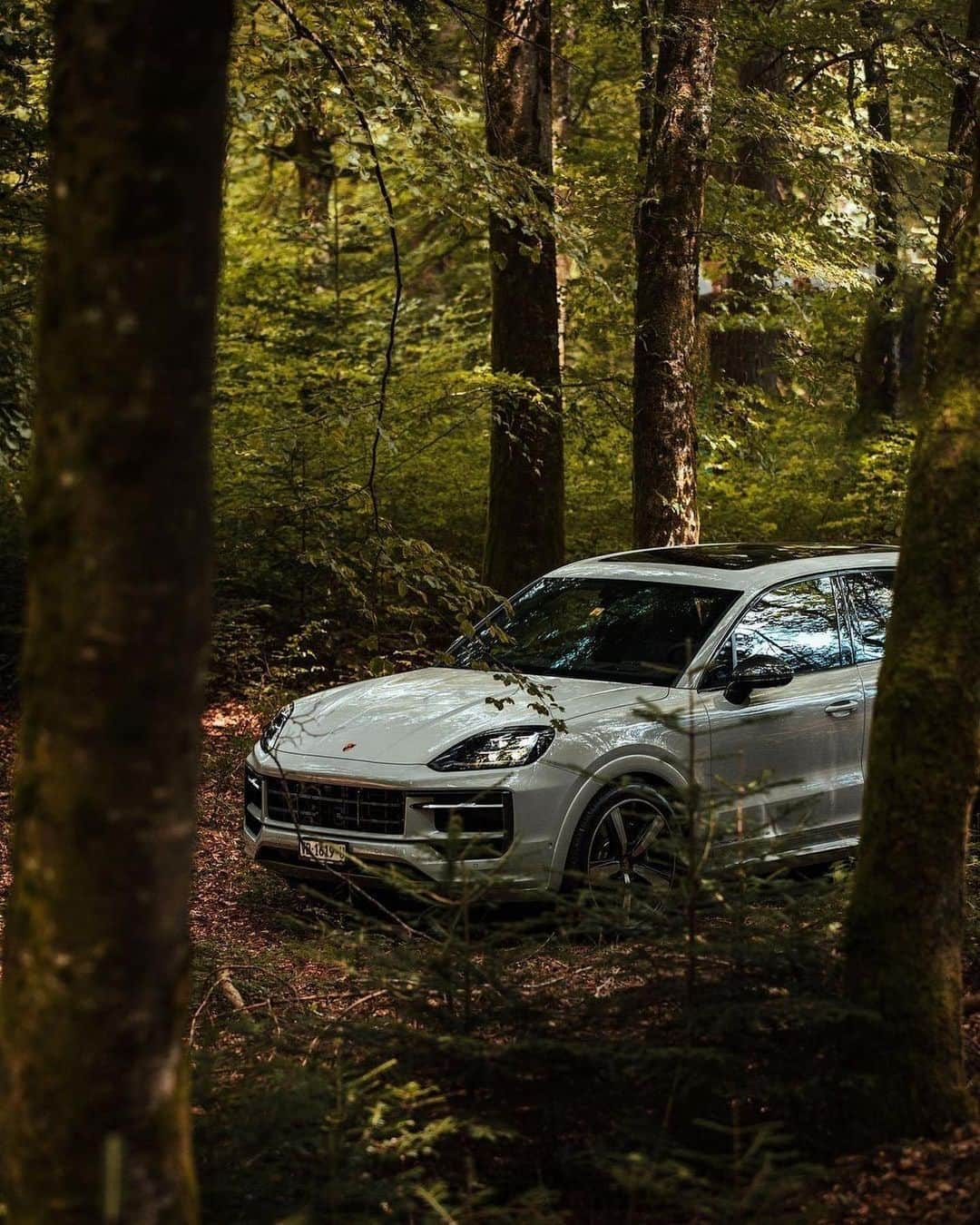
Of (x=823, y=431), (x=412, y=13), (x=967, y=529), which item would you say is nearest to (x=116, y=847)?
(x=967, y=529)

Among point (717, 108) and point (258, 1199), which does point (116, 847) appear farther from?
point (717, 108)

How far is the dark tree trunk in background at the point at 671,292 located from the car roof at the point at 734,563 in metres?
2.66

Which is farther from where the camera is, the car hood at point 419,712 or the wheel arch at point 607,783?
the car hood at point 419,712

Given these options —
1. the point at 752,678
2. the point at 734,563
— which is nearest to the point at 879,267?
the point at 734,563

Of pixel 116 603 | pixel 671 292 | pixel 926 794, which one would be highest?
pixel 671 292

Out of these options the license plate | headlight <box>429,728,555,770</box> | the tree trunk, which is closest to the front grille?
the license plate

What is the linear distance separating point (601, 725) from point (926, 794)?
3391 millimetres

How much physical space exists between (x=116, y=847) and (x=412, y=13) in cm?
1166

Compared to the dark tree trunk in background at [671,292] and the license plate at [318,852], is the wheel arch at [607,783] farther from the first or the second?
the dark tree trunk in background at [671,292]

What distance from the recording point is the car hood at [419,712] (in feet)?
23.6

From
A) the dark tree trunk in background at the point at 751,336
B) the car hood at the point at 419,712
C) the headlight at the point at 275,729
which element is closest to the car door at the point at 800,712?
the car hood at the point at 419,712

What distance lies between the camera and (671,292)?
39.0 feet

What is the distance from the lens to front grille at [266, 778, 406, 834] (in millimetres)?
7074

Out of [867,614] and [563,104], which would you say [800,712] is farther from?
[563,104]
